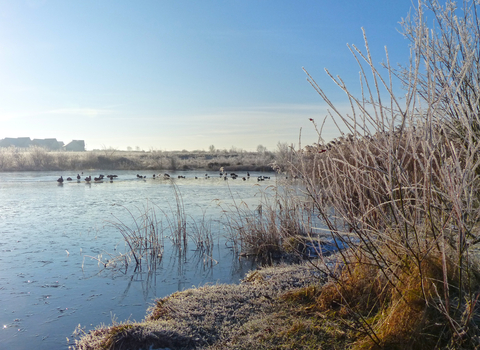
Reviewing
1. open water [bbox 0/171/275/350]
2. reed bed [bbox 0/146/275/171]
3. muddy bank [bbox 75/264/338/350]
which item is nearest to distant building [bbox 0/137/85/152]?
reed bed [bbox 0/146/275/171]

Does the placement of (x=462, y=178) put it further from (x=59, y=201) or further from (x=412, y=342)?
(x=59, y=201)

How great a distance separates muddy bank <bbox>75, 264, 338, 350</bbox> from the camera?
330cm

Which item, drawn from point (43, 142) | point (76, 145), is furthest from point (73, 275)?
point (43, 142)

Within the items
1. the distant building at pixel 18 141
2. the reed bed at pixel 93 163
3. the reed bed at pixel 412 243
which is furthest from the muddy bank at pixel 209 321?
the distant building at pixel 18 141

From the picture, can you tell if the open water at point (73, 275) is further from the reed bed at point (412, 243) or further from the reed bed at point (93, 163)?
the reed bed at point (93, 163)

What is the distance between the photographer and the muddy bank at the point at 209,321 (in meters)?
3.30

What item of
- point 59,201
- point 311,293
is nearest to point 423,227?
point 311,293

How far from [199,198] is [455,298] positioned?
36.7ft

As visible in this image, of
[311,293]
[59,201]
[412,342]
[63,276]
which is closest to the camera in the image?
[412,342]

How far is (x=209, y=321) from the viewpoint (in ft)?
12.0

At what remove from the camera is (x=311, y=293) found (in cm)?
392

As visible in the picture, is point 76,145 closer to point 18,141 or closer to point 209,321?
point 18,141

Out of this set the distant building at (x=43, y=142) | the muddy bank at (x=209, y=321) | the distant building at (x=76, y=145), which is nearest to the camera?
the muddy bank at (x=209, y=321)

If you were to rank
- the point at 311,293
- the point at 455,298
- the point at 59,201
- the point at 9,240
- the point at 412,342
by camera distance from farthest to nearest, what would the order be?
the point at 59,201 < the point at 9,240 < the point at 311,293 < the point at 455,298 < the point at 412,342
